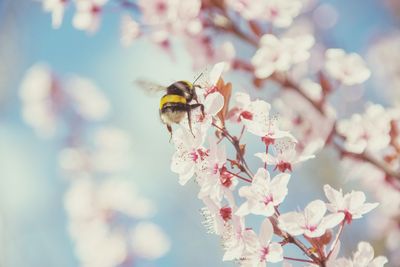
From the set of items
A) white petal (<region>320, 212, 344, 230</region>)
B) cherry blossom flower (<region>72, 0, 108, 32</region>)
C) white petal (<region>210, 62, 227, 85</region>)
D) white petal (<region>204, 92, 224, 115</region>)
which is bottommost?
white petal (<region>320, 212, 344, 230</region>)

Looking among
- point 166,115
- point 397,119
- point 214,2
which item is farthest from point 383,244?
point 166,115

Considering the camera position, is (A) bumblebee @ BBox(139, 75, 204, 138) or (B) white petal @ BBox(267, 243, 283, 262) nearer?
(B) white petal @ BBox(267, 243, 283, 262)

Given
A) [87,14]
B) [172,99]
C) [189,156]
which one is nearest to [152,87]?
[172,99]

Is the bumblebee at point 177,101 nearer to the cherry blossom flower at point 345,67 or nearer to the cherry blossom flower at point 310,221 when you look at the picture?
the cherry blossom flower at point 310,221

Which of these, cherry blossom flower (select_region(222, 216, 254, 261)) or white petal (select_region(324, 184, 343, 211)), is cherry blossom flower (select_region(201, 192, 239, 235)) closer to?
cherry blossom flower (select_region(222, 216, 254, 261))

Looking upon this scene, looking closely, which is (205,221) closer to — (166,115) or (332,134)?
(166,115)

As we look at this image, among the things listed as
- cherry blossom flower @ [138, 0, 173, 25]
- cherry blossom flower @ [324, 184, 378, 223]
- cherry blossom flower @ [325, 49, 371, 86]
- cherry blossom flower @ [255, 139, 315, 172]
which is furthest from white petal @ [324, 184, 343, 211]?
cherry blossom flower @ [138, 0, 173, 25]

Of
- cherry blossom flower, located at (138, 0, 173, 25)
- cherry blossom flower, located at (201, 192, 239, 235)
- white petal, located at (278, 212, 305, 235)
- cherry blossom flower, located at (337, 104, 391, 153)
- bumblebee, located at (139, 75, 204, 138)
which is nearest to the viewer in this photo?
white petal, located at (278, 212, 305, 235)

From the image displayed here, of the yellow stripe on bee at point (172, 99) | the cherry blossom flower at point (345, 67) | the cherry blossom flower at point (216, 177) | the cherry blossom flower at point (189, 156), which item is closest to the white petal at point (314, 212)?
the cherry blossom flower at point (216, 177)
